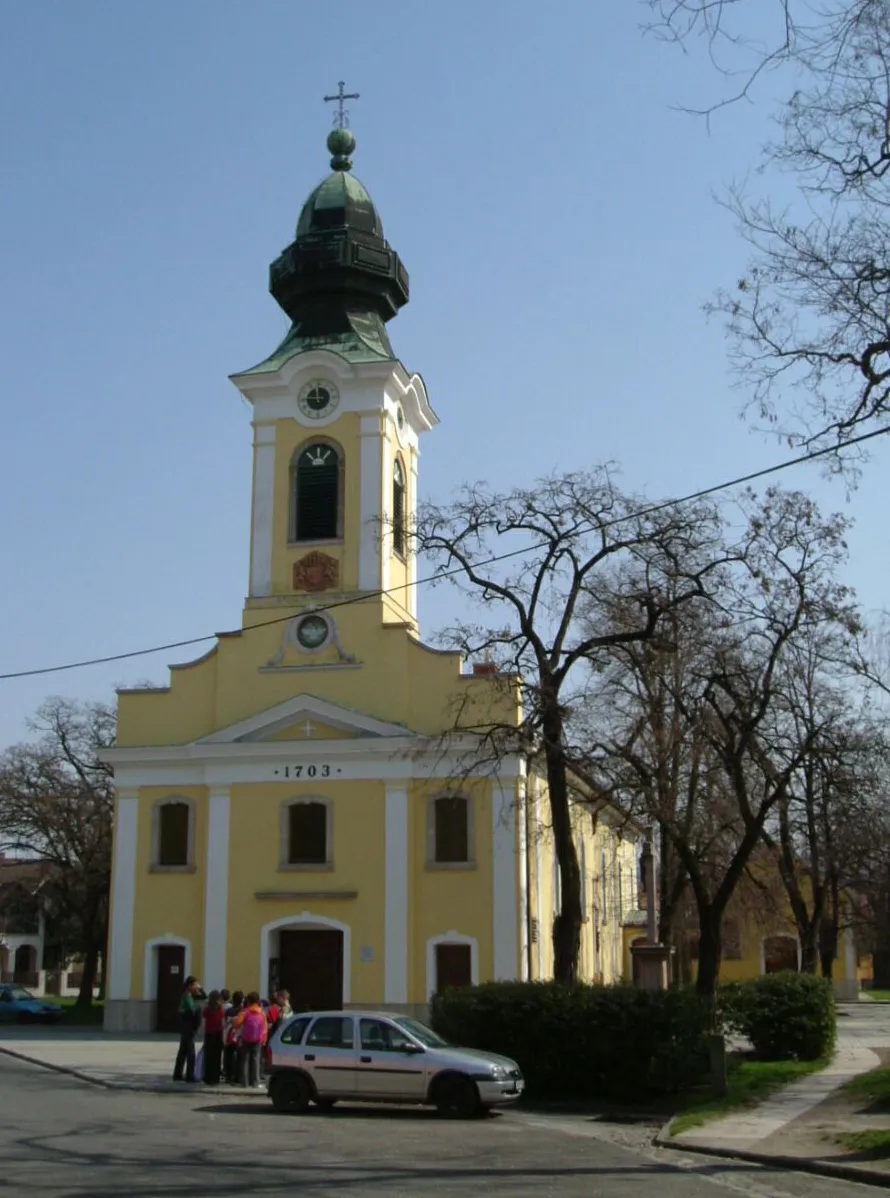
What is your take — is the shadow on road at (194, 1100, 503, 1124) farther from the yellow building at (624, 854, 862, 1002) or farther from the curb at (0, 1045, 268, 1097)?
the yellow building at (624, 854, 862, 1002)

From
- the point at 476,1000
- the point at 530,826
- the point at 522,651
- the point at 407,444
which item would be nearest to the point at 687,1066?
the point at 476,1000

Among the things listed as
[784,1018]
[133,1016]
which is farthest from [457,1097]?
[133,1016]

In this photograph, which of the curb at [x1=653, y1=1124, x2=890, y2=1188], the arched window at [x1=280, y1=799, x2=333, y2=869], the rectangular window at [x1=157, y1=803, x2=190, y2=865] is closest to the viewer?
the curb at [x1=653, y1=1124, x2=890, y2=1188]

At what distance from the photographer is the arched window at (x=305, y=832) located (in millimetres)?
35188

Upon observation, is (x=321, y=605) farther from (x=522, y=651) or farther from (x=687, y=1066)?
(x=687, y=1066)

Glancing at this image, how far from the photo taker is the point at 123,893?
36.0m

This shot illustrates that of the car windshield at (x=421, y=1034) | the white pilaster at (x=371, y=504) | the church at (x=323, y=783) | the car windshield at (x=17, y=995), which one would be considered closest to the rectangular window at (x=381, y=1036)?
the car windshield at (x=421, y=1034)

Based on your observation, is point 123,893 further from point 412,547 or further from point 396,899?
point 412,547

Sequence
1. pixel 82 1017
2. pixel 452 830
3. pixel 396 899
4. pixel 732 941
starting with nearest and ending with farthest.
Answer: pixel 396 899 < pixel 452 830 < pixel 82 1017 < pixel 732 941

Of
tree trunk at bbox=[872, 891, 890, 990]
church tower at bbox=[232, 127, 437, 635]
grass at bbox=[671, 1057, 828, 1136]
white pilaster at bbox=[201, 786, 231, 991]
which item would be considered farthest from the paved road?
tree trunk at bbox=[872, 891, 890, 990]

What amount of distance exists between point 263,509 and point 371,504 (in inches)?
121

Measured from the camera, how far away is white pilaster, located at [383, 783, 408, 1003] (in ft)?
111

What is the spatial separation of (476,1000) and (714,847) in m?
13.3

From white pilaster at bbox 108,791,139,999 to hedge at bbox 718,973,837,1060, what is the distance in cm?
1691
